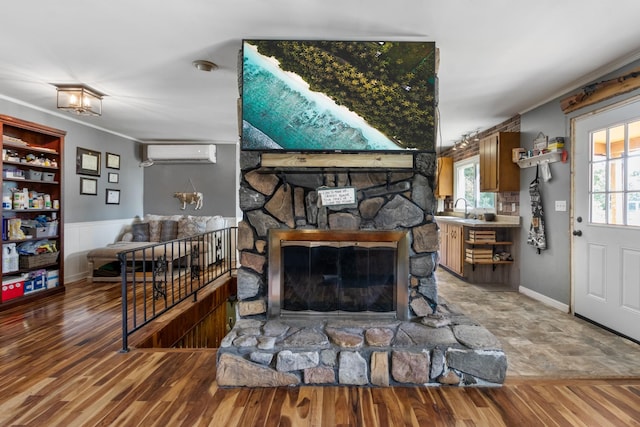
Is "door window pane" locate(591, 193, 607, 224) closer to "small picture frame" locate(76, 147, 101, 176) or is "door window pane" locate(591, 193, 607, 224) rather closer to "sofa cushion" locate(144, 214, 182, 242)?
"sofa cushion" locate(144, 214, 182, 242)

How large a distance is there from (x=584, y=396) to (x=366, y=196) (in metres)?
1.74

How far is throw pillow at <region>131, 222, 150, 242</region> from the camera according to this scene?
5422mm

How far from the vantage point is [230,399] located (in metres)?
1.84

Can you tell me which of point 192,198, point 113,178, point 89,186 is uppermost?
point 113,178

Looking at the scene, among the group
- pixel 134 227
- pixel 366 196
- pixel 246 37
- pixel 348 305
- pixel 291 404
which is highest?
pixel 246 37

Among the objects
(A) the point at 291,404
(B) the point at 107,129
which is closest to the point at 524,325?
(A) the point at 291,404

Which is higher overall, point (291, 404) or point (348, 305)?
point (348, 305)

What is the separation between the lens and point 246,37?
2.27 meters

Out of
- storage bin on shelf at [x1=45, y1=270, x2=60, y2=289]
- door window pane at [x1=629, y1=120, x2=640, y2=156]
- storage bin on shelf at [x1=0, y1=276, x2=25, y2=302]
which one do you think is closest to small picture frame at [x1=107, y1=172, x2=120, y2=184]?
storage bin on shelf at [x1=45, y1=270, x2=60, y2=289]

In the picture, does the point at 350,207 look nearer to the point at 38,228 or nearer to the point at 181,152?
the point at 38,228

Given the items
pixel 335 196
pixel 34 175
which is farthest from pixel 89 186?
pixel 335 196

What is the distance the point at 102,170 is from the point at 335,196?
4589 mm

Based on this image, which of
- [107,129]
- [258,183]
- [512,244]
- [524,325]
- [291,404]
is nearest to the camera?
[291,404]

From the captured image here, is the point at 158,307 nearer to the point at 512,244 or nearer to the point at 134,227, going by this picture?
the point at 134,227
